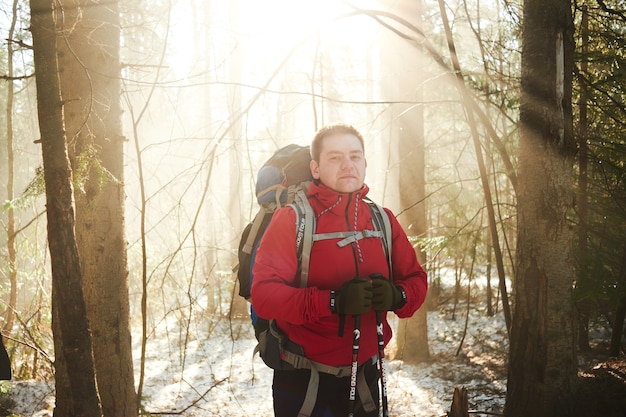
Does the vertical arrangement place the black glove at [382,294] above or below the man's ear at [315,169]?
below

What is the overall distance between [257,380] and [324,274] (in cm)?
638

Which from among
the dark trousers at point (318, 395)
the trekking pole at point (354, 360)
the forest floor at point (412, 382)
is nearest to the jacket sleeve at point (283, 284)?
the trekking pole at point (354, 360)

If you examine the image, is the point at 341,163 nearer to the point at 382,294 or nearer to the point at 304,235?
the point at 304,235

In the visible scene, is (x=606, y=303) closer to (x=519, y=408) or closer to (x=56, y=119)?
(x=519, y=408)

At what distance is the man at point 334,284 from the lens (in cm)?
228

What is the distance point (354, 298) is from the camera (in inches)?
87.4

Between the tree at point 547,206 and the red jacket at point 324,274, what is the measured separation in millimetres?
1533

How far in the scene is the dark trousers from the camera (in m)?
2.49

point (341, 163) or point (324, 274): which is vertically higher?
point (341, 163)

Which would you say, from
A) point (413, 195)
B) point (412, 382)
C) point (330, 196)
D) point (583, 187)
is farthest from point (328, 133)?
point (413, 195)

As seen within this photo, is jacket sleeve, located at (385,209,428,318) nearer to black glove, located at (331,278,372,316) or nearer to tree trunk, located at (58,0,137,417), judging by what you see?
black glove, located at (331,278,372,316)

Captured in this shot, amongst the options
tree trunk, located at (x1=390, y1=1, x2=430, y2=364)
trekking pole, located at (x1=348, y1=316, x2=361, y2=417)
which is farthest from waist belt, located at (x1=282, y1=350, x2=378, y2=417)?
tree trunk, located at (x1=390, y1=1, x2=430, y2=364)

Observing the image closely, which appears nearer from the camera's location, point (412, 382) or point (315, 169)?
point (315, 169)

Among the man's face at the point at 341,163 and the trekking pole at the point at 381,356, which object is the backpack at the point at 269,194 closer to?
the man's face at the point at 341,163
